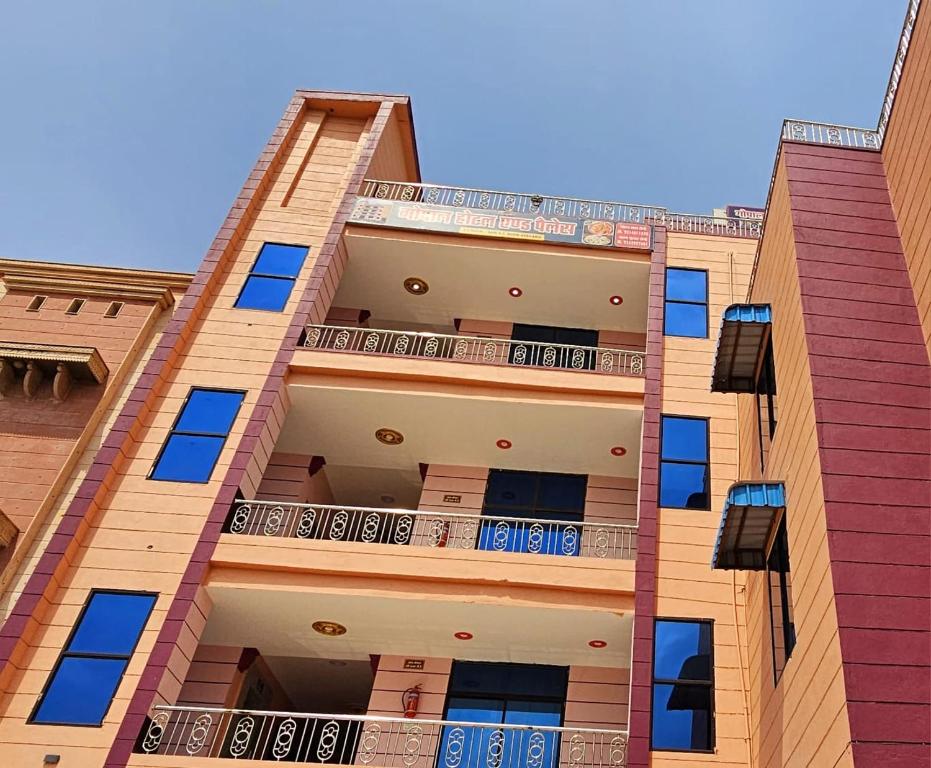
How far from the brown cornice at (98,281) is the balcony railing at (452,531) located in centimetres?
544

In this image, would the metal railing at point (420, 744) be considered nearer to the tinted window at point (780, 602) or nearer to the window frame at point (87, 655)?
the window frame at point (87, 655)

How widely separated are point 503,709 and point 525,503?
3947 mm

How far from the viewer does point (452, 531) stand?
49.2 ft

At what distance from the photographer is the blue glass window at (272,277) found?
626 inches

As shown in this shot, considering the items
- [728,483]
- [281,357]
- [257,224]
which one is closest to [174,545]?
[281,357]

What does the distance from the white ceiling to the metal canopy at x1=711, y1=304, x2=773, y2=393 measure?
155 inches

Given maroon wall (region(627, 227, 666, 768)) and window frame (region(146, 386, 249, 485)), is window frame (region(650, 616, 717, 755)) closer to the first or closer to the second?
maroon wall (region(627, 227, 666, 768))

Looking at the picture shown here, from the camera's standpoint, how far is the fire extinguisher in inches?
515

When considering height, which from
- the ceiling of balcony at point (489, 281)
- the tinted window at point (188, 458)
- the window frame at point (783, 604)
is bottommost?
the window frame at point (783, 604)

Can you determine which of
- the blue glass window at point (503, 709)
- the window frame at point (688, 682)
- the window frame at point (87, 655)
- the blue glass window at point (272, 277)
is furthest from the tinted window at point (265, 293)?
the window frame at point (688, 682)

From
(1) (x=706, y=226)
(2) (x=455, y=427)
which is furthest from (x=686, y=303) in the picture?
(2) (x=455, y=427)

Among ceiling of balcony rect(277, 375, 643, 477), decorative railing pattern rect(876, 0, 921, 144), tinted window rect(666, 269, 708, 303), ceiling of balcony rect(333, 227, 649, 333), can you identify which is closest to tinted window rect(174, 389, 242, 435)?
ceiling of balcony rect(277, 375, 643, 477)

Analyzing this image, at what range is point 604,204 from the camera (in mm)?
18234

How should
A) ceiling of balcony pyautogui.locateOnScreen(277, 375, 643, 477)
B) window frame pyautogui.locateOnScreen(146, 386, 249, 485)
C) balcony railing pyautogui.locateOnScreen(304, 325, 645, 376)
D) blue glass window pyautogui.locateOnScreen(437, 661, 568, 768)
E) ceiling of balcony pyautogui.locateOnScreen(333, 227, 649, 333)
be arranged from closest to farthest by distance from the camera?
blue glass window pyautogui.locateOnScreen(437, 661, 568, 768), window frame pyautogui.locateOnScreen(146, 386, 249, 485), ceiling of balcony pyautogui.locateOnScreen(277, 375, 643, 477), balcony railing pyautogui.locateOnScreen(304, 325, 645, 376), ceiling of balcony pyautogui.locateOnScreen(333, 227, 649, 333)
